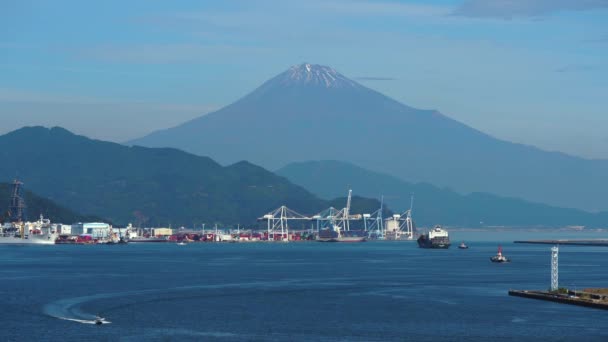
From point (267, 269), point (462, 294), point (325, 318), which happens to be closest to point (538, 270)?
point (267, 269)

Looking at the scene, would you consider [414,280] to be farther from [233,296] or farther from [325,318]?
[325,318]

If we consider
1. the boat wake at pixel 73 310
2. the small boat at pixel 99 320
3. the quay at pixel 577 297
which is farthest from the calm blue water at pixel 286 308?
the quay at pixel 577 297

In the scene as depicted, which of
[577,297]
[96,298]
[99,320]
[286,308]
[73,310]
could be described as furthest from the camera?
[96,298]

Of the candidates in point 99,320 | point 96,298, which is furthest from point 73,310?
point 96,298

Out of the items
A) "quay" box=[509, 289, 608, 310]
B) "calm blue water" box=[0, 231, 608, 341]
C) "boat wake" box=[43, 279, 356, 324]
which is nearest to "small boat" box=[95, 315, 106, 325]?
"boat wake" box=[43, 279, 356, 324]

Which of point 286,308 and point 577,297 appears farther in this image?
point 577,297

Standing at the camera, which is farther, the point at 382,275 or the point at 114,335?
the point at 382,275

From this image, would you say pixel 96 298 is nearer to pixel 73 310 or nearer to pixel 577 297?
pixel 73 310

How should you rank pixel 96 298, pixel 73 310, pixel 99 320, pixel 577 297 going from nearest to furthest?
pixel 99 320 → pixel 73 310 → pixel 577 297 → pixel 96 298

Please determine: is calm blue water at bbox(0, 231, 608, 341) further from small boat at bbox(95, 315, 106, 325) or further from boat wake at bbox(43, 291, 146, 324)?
small boat at bbox(95, 315, 106, 325)
